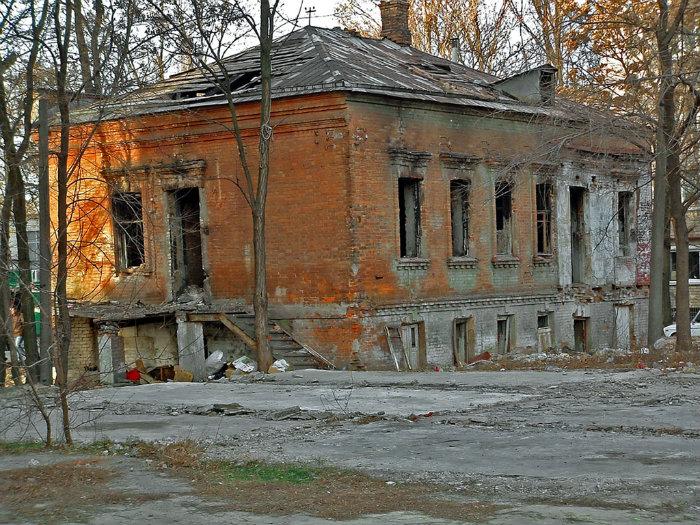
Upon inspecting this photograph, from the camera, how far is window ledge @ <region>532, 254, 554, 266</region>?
2872 centimetres

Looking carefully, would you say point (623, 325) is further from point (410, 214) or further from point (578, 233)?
point (410, 214)

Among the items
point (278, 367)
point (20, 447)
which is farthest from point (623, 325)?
point (20, 447)

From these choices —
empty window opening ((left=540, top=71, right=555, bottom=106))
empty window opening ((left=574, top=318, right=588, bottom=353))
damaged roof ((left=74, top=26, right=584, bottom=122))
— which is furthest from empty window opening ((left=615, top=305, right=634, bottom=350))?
damaged roof ((left=74, top=26, right=584, bottom=122))

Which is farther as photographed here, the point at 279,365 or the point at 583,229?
the point at 583,229

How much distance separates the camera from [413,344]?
24.4m

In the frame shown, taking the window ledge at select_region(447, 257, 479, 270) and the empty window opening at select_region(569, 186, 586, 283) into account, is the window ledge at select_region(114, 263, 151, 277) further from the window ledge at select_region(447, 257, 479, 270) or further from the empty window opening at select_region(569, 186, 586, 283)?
the empty window opening at select_region(569, 186, 586, 283)

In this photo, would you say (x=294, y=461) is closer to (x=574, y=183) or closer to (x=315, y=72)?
(x=315, y=72)

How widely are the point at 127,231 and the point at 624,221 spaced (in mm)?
16027

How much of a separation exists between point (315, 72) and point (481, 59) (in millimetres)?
18646

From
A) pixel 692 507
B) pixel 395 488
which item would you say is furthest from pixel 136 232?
pixel 692 507

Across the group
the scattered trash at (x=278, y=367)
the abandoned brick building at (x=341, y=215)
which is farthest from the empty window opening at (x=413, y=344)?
the scattered trash at (x=278, y=367)

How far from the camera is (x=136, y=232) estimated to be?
2670 centimetres

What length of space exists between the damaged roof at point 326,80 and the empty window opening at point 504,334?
560 cm

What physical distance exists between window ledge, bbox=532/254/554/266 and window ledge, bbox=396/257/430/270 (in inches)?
202
